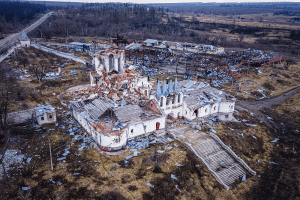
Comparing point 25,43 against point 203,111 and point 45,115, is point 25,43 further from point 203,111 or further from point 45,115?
point 203,111

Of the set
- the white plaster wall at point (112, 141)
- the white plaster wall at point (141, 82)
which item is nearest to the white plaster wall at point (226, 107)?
the white plaster wall at point (141, 82)

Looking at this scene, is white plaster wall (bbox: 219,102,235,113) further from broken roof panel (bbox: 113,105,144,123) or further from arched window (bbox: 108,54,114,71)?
arched window (bbox: 108,54,114,71)

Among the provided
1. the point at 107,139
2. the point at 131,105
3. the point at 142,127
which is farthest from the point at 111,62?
the point at 107,139

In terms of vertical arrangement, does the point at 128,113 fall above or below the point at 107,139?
above

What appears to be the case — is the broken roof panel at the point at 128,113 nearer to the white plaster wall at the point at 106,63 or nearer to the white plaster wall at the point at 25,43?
the white plaster wall at the point at 106,63

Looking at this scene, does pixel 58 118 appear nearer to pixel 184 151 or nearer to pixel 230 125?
pixel 184 151

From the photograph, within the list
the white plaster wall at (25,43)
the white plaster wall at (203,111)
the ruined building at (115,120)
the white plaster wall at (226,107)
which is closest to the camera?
the ruined building at (115,120)

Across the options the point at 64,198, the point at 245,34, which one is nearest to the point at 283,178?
the point at 64,198

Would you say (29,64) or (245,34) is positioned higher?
(245,34)
